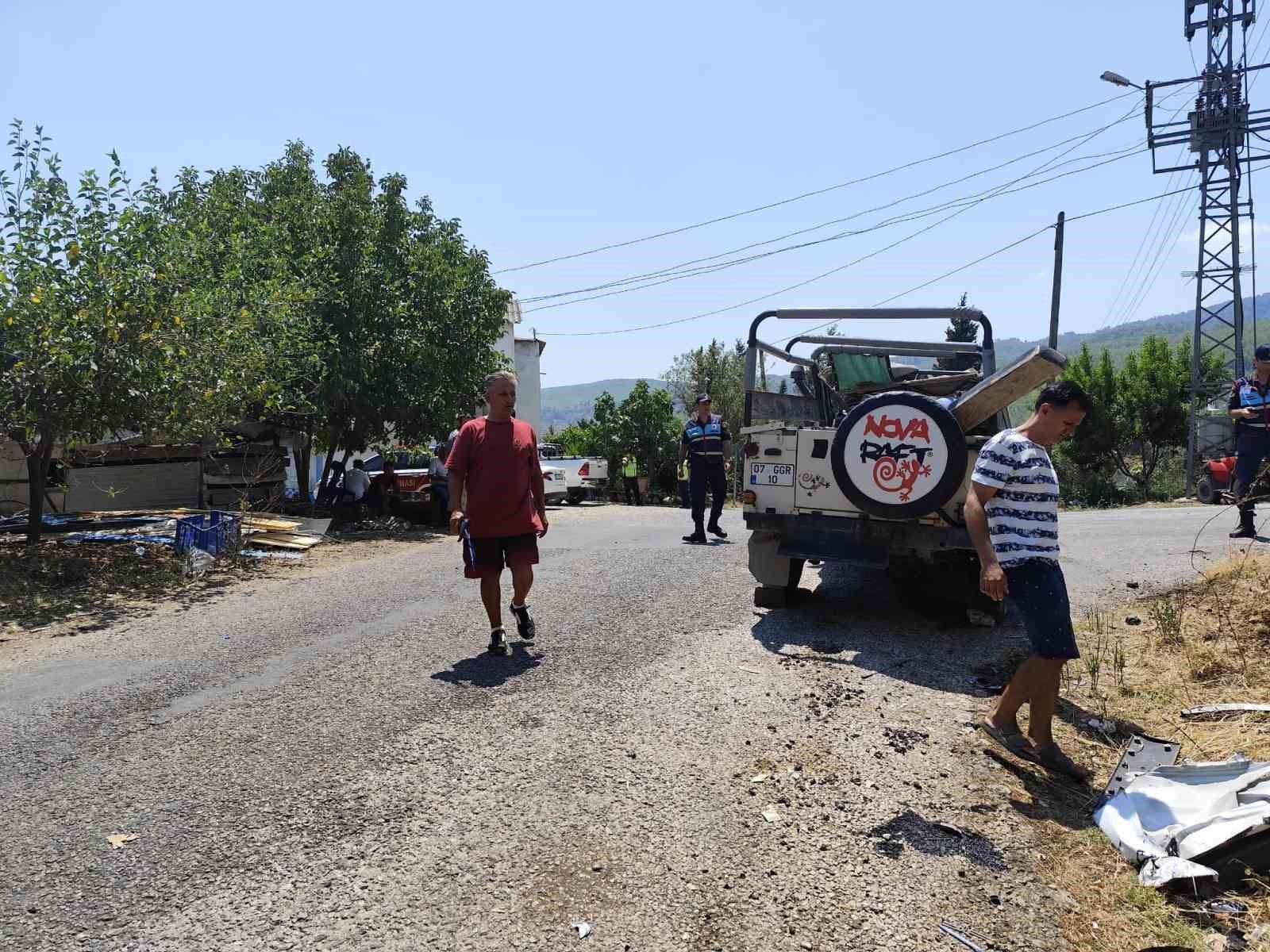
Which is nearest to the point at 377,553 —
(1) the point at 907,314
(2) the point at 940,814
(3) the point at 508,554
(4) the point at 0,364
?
(4) the point at 0,364

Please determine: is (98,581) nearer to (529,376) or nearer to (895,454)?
(895,454)

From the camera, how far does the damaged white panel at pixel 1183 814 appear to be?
324 centimetres

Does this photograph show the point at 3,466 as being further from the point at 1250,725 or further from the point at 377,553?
the point at 1250,725

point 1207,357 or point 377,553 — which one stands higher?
point 1207,357

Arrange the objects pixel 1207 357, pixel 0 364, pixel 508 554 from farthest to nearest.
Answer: pixel 1207 357 → pixel 0 364 → pixel 508 554

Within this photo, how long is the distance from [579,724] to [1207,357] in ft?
97.1

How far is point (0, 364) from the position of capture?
9219 mm

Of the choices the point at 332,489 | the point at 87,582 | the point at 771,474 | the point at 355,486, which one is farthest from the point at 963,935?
the point at 332,489

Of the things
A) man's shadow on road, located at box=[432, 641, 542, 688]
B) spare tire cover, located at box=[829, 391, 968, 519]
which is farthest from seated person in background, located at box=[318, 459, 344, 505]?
spare tire cover, located at box=[829, 391, 968, 519]

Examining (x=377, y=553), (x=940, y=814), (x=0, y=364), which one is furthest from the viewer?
(x=377, y=553)

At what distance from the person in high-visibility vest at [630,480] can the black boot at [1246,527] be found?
1790 cm

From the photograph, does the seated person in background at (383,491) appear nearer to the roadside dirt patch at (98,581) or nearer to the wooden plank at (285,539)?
the wooden plank at (285,539)

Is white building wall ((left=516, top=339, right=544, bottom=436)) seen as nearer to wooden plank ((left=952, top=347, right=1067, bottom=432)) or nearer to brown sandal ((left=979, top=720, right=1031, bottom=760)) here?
wooden plank ((left=952, top=347, right=1067, bottom=432))

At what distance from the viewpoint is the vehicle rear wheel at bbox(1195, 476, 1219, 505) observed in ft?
51.8
